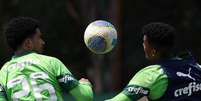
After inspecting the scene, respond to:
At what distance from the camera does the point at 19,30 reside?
666 cm

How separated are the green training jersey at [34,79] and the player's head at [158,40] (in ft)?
2.27

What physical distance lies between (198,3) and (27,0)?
549 centimetres

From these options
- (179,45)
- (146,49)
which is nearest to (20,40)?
(146,49)

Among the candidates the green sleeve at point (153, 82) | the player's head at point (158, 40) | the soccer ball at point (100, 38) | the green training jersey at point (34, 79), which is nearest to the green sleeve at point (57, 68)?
the green training jersey at point (34, 79)

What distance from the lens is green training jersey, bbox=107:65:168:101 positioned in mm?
6461

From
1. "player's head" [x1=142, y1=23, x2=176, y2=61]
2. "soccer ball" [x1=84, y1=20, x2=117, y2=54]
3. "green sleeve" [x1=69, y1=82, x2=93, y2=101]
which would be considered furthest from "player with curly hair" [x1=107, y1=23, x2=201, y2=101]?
"soccer ball" [x1=84, y1=20, x2=117, y2=54]

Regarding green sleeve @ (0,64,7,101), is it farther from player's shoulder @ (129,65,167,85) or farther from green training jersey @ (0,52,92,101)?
player's shoulder @ (129,65,167,85)

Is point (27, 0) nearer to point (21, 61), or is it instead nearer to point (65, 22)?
point (65, 22)

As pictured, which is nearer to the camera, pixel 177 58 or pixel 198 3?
pixel 177 58

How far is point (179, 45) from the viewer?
83.0 feet

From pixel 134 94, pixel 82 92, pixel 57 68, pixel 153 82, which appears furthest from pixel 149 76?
pixel 57 68

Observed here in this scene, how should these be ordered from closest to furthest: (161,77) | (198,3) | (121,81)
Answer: (161,77)
(121,81)
(198,3)

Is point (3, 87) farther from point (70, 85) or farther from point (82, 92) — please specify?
point (82, 92)

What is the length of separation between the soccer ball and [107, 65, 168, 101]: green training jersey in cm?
98
